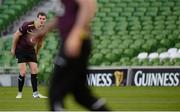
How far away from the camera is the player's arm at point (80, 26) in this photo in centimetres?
549

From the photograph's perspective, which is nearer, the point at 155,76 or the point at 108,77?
the point at 155,76

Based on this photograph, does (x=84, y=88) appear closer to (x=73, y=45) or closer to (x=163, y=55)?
(x=73, y=45)

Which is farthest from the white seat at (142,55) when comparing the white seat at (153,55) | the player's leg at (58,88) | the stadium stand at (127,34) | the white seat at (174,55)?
the player's leg at (58,88)

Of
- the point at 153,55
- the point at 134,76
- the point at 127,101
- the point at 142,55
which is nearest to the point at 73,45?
the point at 127,101

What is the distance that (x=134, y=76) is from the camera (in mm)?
20141

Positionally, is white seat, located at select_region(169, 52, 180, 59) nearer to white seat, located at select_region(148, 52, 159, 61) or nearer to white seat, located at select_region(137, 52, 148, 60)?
white seat, located at select_region(148, 52, 159, 61)

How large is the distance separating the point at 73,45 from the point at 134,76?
1479 cm

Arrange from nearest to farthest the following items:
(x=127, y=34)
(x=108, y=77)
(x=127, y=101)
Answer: (x=127, y=101)
(x=108, y=77)
(x=127, y=34)

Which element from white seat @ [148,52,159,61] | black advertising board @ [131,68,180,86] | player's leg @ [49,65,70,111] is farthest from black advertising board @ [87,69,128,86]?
player's leg @ [49,65,70,111]

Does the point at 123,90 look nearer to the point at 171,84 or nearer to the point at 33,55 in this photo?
the point at 171,84

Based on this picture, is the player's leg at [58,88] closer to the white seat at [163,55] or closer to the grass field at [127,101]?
the grass field at [127,101]

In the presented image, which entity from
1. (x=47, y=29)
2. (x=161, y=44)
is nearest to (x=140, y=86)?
(x=161, y=44)

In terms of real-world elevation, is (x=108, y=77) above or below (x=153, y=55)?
below

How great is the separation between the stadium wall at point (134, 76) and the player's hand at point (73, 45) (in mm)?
14338
